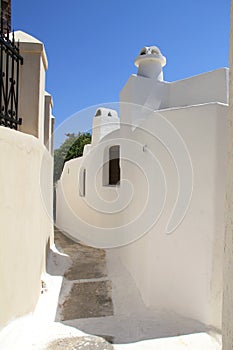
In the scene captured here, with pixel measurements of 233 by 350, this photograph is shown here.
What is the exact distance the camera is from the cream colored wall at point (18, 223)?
341 cm

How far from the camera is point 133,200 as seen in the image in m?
7.10

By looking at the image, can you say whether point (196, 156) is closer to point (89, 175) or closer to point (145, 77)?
point (145, 77)

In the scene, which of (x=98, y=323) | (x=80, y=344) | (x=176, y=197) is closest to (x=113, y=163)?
(x=176, y=197)

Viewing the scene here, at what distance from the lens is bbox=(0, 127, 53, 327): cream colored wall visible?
341 cm

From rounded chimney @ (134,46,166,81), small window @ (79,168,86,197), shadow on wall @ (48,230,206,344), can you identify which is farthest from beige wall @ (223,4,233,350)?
small window @ (79,168,86,197)

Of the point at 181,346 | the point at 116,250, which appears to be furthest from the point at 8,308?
the point at 116,250

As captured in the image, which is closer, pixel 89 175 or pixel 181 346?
pixel 181 346

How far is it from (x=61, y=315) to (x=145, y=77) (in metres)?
6.83

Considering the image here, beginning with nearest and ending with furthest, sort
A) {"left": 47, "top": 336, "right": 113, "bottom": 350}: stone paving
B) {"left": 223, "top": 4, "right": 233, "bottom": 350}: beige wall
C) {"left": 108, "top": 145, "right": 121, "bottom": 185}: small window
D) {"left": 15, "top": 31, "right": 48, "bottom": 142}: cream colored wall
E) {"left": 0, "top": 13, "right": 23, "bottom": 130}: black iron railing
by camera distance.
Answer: {"left": 223, "top": 4, "right": 233, "bottom": 350}: beige wall
{"left": 0, "top": 13, "right": 23, "bottom": 130}: black iron railing
{"left": 47, "top": 336, "right": 113, "bottom": 350}: stone paving
{"left": 15, "top": 31, "right": 48, "bottom": 142}: cream colored wall
{"left": 108, "top": 145, "right": 121, "bottom": 185}: small window

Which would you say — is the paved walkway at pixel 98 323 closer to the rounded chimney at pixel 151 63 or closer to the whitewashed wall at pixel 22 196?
the whitewashed wall at pixel 22 196

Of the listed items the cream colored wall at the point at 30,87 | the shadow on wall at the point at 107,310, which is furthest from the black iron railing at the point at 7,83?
the shadow on wall at the point at 107,310

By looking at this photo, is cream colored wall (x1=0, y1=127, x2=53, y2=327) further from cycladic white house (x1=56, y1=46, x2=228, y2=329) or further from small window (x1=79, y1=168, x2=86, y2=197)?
small window (x1=79, y1=168, x2=86, y2=197)

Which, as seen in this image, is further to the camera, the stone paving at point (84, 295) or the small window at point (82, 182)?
the small window at point (82, 182)

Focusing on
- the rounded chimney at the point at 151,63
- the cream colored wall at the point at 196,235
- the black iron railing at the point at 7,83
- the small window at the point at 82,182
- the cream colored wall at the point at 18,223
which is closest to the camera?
the cream colored wall at the point at 18,223
